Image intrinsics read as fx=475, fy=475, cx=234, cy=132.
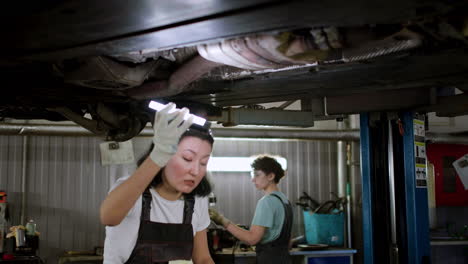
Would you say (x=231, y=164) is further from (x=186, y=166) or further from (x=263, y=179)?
(x=186, y=166)

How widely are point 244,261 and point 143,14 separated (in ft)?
16.8

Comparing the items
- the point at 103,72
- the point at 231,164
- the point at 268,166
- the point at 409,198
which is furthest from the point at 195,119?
the point at 231,164

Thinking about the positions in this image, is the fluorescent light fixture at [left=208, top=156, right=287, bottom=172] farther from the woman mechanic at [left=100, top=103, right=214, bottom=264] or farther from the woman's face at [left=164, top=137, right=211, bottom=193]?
the woman's face at [left=164, top=137, right=211, bottom=193]

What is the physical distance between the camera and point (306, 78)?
252 cm

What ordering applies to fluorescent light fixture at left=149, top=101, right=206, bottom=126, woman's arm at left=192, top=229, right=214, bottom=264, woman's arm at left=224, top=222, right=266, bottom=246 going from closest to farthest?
fluorescent light fixture at left=149, top=101, right=206, bottom=126, woman's arm at left=192, top=229, right=214, bottom=264, woman's arm at left=224, top=222, right=266, bottom=246

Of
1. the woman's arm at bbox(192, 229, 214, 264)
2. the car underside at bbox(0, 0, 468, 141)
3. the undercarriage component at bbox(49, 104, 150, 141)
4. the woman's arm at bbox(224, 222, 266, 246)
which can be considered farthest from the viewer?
the woman's arm at bbox(224, 222, 266, 246)

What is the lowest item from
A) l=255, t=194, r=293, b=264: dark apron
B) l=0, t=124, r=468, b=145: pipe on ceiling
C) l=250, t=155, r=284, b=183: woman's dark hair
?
l=255, t=194, r=293, b=264: dark apron

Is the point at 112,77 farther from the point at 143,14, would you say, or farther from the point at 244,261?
the point at 244,261

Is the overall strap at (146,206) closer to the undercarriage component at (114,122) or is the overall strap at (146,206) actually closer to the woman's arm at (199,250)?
the woman's arm at (199,250)

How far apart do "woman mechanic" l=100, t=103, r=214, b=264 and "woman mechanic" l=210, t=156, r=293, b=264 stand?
142 cm

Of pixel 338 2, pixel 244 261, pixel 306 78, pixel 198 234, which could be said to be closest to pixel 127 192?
pixel 198 234

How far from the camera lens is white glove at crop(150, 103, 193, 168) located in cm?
235

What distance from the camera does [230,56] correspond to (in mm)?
1770

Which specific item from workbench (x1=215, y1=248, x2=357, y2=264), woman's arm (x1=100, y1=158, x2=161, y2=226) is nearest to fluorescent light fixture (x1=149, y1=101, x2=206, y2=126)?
woman's arm (x1=100, y1=158, x2=161, y2=226)
